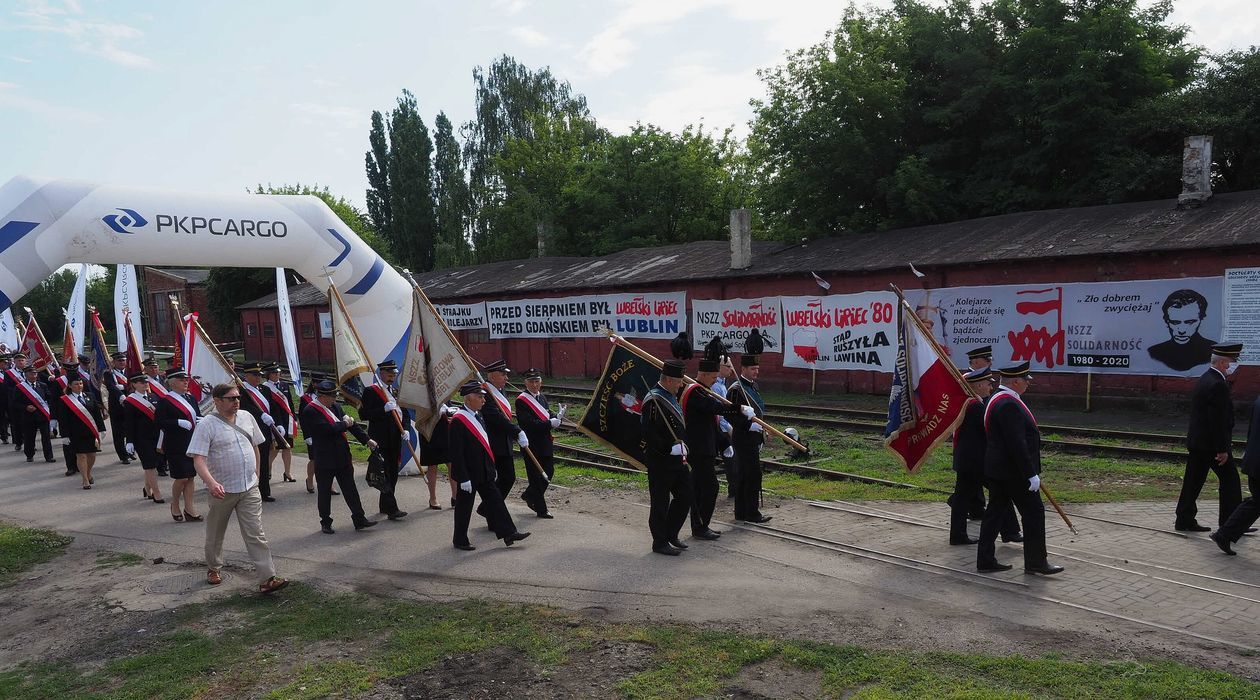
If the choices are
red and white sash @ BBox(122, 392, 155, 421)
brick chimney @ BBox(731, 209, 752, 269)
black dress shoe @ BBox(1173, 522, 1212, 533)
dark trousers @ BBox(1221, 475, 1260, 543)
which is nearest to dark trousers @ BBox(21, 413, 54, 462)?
red and white sash @ BBox(122, 392, 155, 421)

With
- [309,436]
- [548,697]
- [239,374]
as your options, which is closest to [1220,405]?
[548,697]

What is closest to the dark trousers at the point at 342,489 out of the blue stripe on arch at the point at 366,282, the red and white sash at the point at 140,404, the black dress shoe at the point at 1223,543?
the red and white sash at the point at 140,404

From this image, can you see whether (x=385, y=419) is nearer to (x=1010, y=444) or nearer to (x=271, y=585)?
(x=271, y=585)

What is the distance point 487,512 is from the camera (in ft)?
29.1

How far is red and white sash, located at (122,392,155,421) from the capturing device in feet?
38.6

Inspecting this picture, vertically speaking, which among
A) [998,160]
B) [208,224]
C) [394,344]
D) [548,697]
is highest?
[998,160]

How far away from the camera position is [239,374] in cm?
1263

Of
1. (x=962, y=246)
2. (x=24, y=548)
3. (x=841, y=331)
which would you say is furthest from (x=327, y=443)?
(x=962, y=246)

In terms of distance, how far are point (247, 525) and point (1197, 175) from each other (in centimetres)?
1973

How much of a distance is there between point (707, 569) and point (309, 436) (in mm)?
4968

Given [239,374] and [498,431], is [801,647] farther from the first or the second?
[239,374]

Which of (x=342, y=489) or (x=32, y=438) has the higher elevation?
(x=32, y=438)

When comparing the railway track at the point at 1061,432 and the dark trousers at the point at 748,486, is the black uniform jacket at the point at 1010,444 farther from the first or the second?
the railway track at the point at 1061,432

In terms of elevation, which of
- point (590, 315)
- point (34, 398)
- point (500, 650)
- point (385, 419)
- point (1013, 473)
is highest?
point (590, 315)
